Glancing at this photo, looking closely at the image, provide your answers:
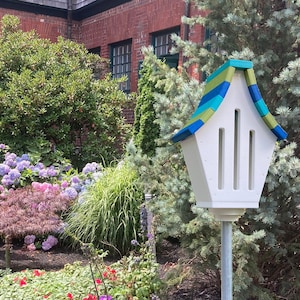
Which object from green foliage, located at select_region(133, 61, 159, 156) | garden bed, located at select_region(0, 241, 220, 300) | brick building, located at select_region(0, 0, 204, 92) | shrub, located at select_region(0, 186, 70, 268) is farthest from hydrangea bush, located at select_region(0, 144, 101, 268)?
brick building, located at select_region(0, 0, 204, 92)

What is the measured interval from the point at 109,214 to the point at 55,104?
12.1 ft

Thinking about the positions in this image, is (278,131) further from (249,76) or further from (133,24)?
(133,24)

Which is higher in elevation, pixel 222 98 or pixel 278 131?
pixel 222 98

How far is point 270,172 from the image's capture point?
3.43m

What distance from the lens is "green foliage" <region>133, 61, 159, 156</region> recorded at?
786 centimetres

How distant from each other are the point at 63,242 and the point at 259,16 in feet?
14.9

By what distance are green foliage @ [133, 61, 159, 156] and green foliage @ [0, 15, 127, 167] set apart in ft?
6.00

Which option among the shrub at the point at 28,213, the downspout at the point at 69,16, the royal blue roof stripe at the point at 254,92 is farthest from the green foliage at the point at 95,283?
the downspout at the point at 69,16

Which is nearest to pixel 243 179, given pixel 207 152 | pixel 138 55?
pixel 207 152

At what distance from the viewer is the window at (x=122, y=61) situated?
1364cm

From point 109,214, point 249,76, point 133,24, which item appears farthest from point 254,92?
point 133,24

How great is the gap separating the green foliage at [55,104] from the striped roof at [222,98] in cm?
742

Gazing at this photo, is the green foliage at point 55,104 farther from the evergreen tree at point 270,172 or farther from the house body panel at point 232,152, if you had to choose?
the house body panel at point 232,152

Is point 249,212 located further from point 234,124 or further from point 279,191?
point 234,124
